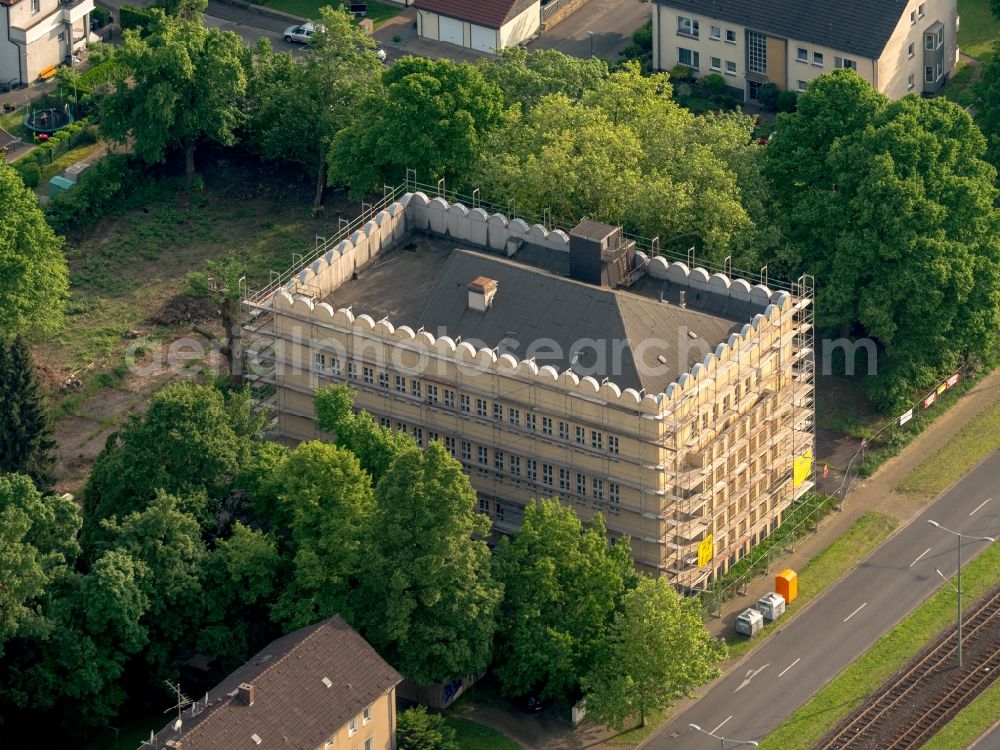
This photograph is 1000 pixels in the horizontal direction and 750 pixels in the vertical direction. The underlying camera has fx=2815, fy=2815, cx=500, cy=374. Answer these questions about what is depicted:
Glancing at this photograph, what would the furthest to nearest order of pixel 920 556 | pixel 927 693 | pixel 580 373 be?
1. pixel 920 556
2. pixel 580 373
3. pixel 927 693

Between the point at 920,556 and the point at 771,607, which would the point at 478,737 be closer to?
the point at 771,607

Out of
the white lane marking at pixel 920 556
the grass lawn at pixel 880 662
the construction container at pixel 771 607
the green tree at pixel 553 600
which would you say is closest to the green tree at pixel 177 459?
the green tree at pixel 553 600

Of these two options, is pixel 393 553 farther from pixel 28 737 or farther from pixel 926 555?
pixel 926 555

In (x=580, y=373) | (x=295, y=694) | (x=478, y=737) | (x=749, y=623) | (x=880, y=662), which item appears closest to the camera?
(x=295, y=694)

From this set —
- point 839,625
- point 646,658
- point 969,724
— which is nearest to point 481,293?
point 646,658

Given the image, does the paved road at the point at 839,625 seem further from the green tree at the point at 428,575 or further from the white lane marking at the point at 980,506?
the green tree at the point at 428,575

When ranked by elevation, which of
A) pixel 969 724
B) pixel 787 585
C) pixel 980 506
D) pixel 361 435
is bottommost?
pixel 969 724

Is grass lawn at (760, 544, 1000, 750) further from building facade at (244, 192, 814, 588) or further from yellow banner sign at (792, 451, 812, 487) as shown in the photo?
yellow banner sign at (792, 451, 812, 487)
